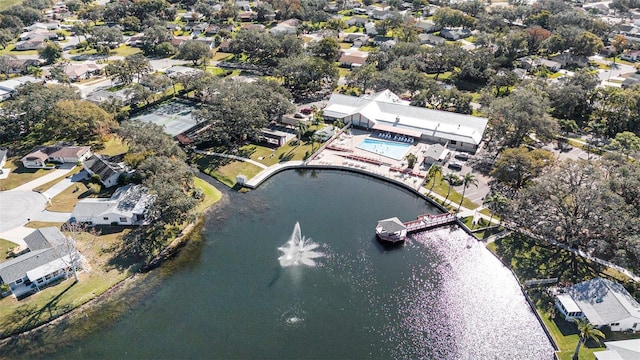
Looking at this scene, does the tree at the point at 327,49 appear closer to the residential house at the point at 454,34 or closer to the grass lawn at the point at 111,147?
the residential house at the point at 454,34

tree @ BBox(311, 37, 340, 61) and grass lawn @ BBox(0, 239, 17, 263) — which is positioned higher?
tree @ BBox(311, 37, 340, 61)

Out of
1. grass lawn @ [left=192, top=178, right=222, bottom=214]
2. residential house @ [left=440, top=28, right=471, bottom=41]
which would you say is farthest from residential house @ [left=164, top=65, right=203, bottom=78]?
residential house @ [left=440, top=28, right=471, bottom=41]

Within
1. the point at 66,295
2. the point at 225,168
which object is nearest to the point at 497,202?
the point at 225,168

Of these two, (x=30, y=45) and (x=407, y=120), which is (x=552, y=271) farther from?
(x=30, y=45)

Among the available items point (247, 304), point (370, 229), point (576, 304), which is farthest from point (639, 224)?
point (247, 304)

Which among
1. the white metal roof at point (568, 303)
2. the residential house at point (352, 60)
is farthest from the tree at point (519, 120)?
the residential house at point (352, 60)

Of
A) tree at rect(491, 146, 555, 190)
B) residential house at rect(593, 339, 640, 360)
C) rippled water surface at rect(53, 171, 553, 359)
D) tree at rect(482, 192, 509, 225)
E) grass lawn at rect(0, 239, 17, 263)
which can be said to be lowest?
rippled water surface at rect(53, 171, 553, 359)

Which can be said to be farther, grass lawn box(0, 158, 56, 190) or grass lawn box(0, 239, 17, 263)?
grass lawn box(0, 158, 56, 190)

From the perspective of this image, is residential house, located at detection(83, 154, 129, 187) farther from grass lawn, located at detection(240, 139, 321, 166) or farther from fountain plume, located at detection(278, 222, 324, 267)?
fountain plume, located at detection(278, 222, 324, 267)
